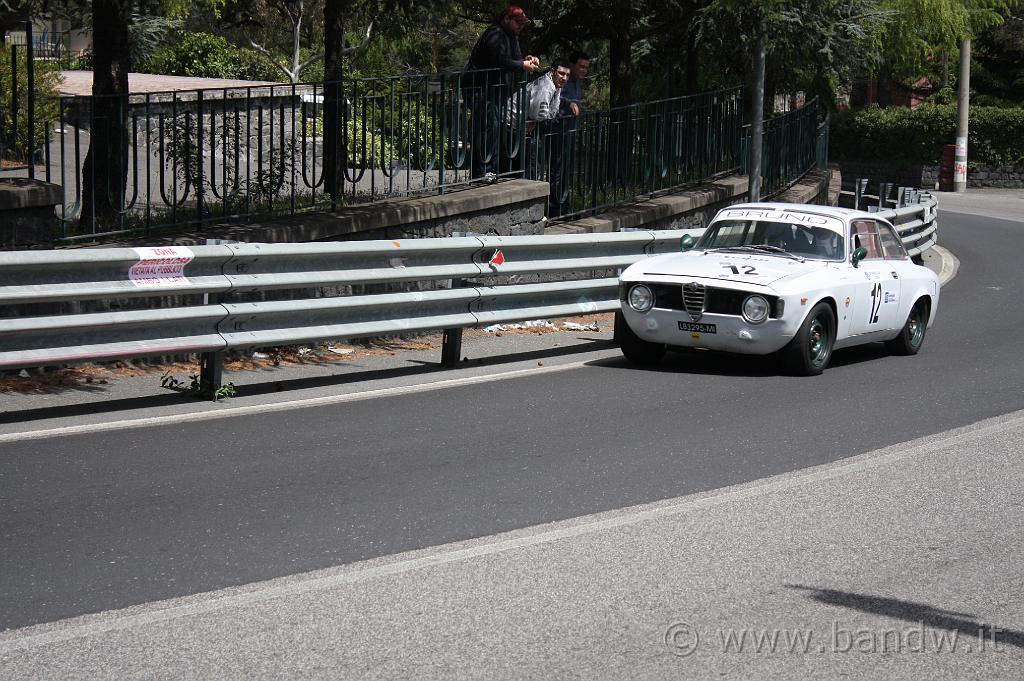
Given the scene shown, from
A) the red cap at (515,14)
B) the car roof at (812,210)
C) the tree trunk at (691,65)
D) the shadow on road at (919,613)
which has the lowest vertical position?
the shadow on road at (919,613)

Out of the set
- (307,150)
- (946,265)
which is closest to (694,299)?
(307,150)

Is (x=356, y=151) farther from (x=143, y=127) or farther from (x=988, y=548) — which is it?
(x=988, y=548)

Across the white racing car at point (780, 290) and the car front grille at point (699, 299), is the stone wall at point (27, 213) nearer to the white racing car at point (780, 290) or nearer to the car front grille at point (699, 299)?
the white racing car at point (780, 290)

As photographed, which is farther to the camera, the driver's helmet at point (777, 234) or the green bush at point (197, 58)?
the green bush at point (197, 58)

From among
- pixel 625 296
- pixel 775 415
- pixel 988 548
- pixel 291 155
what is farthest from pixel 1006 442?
pixel 291 155

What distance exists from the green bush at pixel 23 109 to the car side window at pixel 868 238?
22.1 feet

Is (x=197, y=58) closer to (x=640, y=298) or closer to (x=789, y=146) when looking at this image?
(x=789, y=146)

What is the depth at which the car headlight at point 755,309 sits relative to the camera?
10.8 metres

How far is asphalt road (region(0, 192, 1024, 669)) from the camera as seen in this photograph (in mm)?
5777

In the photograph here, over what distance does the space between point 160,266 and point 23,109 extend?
8731mm

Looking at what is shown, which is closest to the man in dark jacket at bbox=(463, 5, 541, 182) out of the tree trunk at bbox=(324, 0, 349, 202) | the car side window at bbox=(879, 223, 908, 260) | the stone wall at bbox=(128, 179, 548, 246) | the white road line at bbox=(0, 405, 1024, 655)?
the stone wall at bbox=(128, 179, 548, 246)

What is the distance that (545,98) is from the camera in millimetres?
15992

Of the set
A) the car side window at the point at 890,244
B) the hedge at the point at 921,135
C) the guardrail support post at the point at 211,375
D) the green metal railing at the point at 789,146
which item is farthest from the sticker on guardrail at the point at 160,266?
the hedge at the point at 921,135

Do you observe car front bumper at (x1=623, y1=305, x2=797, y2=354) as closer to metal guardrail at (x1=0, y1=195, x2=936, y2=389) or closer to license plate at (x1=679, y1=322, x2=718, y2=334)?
license plate at (x1=679, y1=322, x2=718, y2=334)
